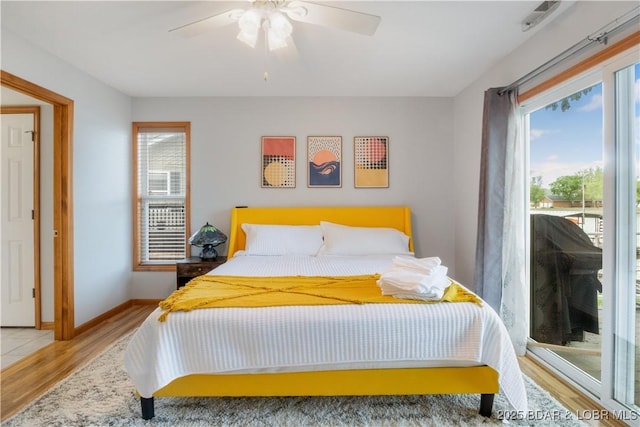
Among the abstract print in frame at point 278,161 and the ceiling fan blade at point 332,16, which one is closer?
the ceiling fan blade at point 332,16

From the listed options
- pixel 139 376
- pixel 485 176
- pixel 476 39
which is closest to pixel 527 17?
pixel 476 39

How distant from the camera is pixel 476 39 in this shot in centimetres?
249

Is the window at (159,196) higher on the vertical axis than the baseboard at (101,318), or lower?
higher

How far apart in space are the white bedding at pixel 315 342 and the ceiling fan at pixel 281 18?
154 cm

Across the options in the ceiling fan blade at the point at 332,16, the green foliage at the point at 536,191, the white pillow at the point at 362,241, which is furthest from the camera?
the white pillow at the point at 362,241

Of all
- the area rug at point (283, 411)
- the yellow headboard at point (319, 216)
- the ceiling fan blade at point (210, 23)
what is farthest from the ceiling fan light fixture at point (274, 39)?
the area rug at point (283, 411)

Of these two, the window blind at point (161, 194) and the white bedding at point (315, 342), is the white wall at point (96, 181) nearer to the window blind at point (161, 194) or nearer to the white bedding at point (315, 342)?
the window blind at point (161, 194)

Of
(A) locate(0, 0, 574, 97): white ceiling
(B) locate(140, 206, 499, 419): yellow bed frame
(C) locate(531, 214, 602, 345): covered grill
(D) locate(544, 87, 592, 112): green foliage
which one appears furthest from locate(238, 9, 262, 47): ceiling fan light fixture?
(C) locate(531, 214, 602, 345): covered grill

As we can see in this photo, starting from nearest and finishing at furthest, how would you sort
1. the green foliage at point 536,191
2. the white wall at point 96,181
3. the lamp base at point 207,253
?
1. the green foliage at point 536,191
2. the white wall at point 96,181
3. the lamp base at point 207,253

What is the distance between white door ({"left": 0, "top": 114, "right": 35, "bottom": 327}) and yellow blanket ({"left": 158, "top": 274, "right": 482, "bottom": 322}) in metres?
2.25

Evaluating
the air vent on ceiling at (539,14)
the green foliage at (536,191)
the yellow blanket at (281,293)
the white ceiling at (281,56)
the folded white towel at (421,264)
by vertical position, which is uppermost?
the white ceiling at (281,56)

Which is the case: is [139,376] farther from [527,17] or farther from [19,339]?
[527,17]

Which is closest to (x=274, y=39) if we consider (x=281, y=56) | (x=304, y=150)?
(x=281, y=56)

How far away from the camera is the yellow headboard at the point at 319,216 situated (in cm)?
377
